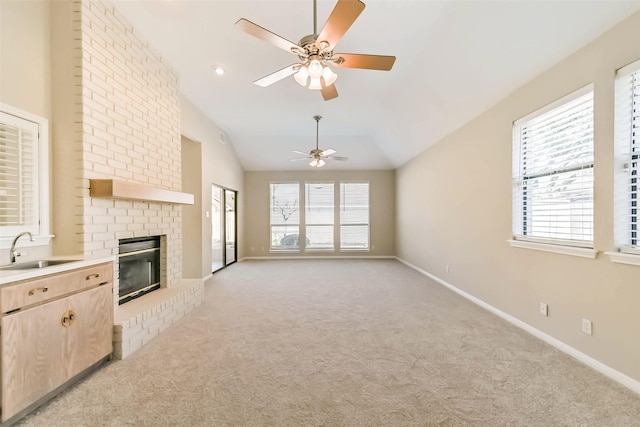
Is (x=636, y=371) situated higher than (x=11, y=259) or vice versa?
(x=11, y=259)

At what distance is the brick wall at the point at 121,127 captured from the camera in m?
2.42

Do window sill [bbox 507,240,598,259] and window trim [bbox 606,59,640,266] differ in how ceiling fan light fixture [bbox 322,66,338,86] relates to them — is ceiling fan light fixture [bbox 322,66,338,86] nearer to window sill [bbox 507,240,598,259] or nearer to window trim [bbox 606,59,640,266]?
window trim [bbox 606,59,640,266]

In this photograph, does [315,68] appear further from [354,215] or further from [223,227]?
[354,215]

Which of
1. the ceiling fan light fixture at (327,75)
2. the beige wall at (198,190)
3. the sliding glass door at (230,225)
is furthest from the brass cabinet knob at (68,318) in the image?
the sliding glass door at (230,225)

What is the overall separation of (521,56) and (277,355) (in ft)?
12.0

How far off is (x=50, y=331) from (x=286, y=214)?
20.9 ft

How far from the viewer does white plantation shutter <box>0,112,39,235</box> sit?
2035 mm

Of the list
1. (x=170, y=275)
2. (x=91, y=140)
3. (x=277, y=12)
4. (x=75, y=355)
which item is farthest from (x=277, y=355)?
(x=277, y=12)

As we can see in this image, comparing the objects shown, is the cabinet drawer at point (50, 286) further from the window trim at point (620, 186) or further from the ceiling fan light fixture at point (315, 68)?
the window trim at point (620, 186)

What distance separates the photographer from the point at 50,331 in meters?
1.83

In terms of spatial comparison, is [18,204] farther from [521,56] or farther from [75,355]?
[521,56]

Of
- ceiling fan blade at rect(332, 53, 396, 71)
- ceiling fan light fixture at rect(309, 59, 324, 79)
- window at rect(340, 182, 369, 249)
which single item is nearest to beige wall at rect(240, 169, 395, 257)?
window at rect(340, 182, 369, 249)

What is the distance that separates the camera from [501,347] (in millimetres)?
2547

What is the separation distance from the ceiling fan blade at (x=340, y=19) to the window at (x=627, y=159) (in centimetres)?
206
